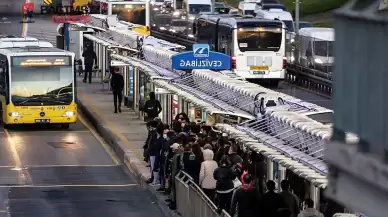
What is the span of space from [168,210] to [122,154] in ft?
28.1

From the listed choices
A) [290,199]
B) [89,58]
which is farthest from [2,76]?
[290,199]

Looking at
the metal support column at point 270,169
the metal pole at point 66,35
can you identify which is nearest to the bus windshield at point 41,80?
the metal pole at point 66,35

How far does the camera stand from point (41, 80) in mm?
36375

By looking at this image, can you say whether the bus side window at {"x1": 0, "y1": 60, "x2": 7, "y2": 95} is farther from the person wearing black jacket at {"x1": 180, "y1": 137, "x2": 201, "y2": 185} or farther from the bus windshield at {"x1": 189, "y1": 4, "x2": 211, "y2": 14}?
the bus windshield at {"x1": 189, "y1": 4, "x2": 211, "y2": 14}

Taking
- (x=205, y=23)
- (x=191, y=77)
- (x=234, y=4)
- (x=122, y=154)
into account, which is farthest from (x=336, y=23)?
(x=234, y=4)

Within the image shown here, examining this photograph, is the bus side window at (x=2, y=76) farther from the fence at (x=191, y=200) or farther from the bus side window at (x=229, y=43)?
the fence at (x=191, y=200)

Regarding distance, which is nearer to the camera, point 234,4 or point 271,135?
point 271,135

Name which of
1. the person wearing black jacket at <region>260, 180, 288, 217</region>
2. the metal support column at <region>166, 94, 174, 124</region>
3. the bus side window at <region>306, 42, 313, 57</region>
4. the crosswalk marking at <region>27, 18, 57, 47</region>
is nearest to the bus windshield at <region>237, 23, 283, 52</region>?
the bus side window at <region>306, 42, 313, 57</region>

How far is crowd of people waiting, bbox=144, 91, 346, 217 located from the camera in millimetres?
14703

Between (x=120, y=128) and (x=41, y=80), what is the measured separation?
9.81 feet

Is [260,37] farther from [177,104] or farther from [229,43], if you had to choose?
[177,104]

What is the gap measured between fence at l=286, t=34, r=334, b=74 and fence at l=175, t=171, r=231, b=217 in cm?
2631

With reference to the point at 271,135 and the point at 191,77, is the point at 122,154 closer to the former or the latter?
the point at 191,77

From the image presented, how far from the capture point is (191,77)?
2822 cm
